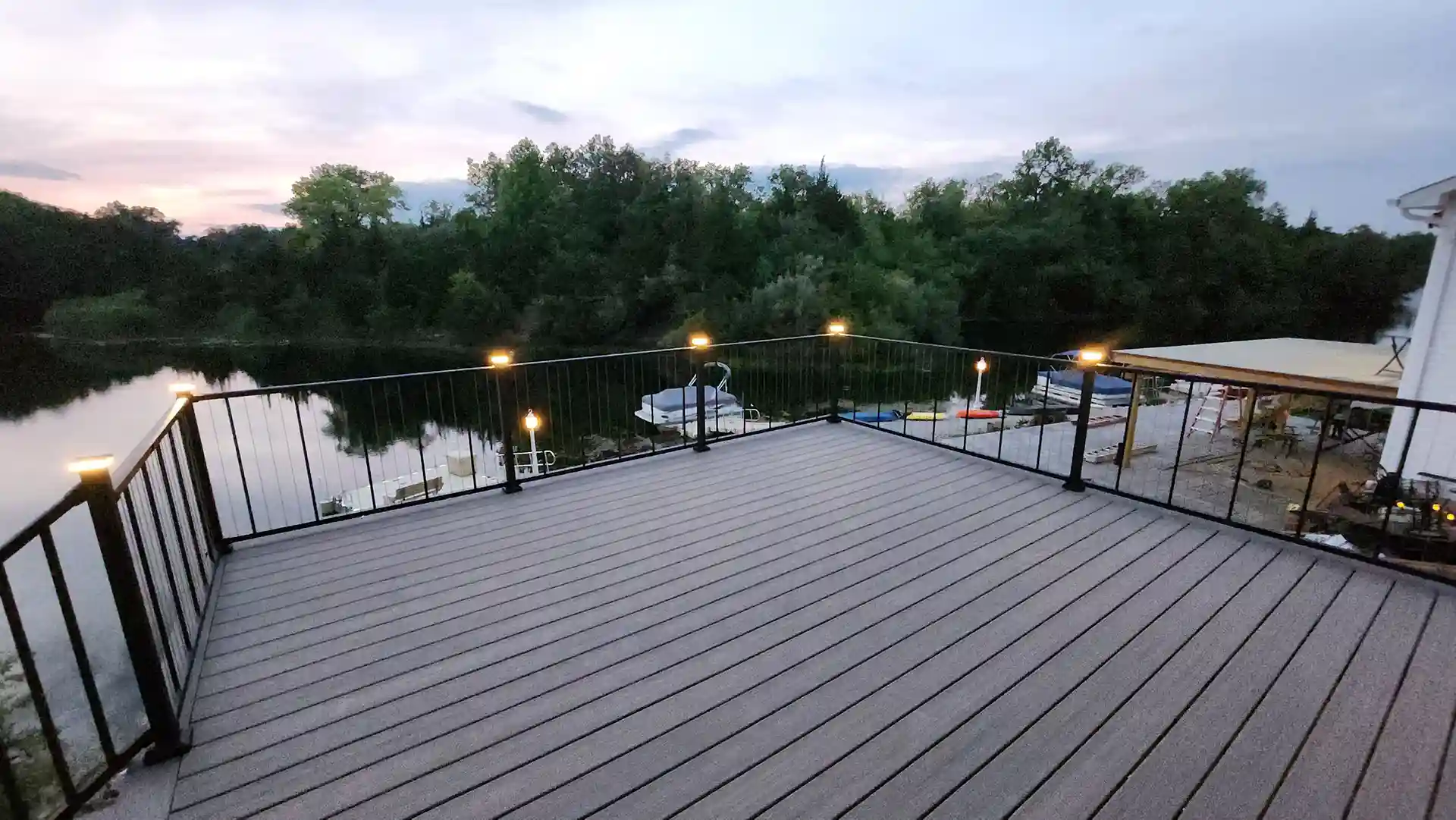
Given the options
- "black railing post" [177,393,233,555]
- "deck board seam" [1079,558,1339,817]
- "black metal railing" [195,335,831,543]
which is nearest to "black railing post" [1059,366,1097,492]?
"deck board seam" [1079,558,1339,817]

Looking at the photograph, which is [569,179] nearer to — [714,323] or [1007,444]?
[714,323]

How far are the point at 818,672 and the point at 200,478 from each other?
294cm

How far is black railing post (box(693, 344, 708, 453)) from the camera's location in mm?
4203

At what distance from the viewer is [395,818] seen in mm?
1520

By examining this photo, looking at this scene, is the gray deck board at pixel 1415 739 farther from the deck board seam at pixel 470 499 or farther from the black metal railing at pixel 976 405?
the deck board seam at pixel 470 499

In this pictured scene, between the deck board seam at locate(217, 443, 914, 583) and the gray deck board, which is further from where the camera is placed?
the deck board seam at locate(217, 443, 914, 583)

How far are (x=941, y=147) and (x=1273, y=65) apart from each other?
18610 mm

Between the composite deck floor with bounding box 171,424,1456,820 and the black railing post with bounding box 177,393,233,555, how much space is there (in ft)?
0.50

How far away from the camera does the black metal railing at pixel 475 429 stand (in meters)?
5.08

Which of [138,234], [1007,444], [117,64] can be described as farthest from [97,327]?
[1007,444]

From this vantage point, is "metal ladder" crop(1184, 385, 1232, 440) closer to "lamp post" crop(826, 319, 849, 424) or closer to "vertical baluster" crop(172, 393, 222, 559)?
"lamp post" crop(826, 319, 849, 424)

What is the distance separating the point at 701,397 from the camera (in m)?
4.31

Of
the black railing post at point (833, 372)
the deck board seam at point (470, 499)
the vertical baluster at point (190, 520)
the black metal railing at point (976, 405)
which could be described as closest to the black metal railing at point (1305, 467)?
the black metal railing at point (976, 405)

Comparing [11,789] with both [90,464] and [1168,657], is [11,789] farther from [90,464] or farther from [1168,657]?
[1168,657]
